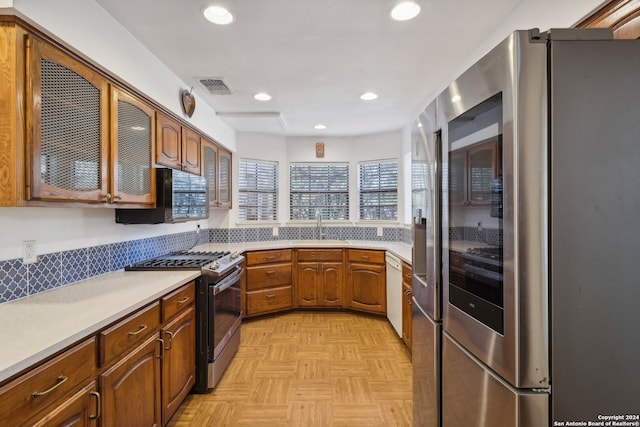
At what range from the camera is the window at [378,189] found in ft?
14.9

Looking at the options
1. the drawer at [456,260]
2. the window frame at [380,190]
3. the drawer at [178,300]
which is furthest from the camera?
the window frame at [380,190]

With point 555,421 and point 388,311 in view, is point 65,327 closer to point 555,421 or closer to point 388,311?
point 555,421

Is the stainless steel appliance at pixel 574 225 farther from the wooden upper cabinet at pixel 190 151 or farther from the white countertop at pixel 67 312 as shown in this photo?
the wooden upper cabinet at pixel 190 151

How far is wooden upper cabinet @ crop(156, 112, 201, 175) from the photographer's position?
245 centimetres

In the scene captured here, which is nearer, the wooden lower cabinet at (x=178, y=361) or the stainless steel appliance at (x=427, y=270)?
the stainless steel appliance at (x=427, y=270)

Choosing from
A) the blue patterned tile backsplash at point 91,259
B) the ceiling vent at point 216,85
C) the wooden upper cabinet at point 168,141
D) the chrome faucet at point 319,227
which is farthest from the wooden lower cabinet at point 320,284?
the ceiling vent at point 216,85

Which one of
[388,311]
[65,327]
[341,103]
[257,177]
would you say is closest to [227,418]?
[65,327]

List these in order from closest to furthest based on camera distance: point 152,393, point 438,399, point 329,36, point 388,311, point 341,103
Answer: point 438,399, point 152,393, point 329,36, point 341,103, point 388,311

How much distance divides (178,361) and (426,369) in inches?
59.6

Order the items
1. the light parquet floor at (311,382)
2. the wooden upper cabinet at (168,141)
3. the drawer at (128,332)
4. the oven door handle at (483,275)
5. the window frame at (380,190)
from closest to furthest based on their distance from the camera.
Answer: the oven door handle at (483,275) < the drawer at (128,332) < the light parquet floor at (311,382) < the wooden upper cabinet at (168,141) < the window frame at (380,190)

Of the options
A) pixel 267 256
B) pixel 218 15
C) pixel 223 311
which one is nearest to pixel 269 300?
pixel 267 256

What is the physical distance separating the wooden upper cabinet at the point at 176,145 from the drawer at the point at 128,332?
1.20m

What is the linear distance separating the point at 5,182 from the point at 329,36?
6.00 ft

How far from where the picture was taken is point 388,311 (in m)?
3.69
